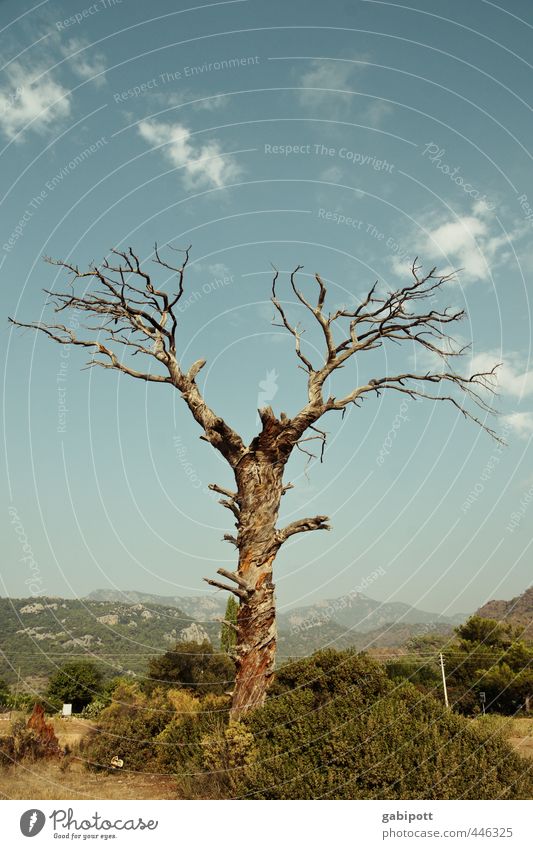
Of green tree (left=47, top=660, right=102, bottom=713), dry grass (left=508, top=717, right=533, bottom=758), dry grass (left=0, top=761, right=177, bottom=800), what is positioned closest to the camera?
dry grass (left=0, top=761, right=177, bottom=800)

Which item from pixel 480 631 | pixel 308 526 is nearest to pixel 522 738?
pixel 308 526

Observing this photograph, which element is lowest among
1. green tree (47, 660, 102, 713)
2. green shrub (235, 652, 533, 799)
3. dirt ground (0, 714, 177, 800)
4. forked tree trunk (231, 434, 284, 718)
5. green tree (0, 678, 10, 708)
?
green tree (0, 678, 10, 708)

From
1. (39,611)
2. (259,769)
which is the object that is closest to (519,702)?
(259,769)

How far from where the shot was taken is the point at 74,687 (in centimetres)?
3353

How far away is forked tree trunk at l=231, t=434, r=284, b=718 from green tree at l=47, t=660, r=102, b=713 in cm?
2738

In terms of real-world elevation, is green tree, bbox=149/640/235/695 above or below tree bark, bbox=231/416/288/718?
below

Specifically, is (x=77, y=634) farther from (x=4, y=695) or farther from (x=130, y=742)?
(x=130, y=742)

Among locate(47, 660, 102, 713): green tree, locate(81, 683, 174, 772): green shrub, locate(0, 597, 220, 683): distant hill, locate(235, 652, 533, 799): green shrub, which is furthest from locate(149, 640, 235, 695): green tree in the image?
locate(235, 652, 533, 799): green shrub

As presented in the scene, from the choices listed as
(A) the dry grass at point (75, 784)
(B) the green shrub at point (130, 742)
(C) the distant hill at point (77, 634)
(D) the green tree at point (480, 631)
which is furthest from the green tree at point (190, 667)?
(D) the green tree at point (480, 631)

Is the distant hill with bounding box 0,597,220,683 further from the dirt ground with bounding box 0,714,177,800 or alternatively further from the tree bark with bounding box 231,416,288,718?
the tree bark with bounding box 231,416,288,718

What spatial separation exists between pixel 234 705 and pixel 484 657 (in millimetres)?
29884

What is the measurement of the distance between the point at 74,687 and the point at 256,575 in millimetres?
29419

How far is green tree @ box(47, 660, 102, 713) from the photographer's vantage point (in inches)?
1302
